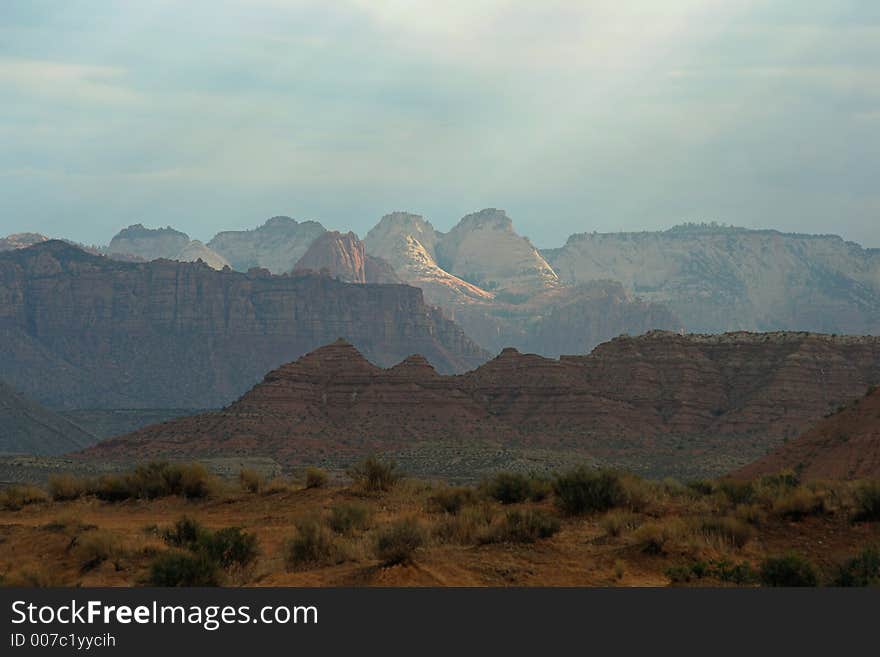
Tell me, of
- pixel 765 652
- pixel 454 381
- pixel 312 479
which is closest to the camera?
pixel 765 652

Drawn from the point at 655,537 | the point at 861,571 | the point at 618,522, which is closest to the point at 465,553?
the point at 655,537

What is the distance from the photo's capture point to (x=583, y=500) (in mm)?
30812

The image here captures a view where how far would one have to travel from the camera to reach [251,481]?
40.8m

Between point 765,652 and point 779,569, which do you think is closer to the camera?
point 765,652

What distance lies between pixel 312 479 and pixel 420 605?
22.3 meters

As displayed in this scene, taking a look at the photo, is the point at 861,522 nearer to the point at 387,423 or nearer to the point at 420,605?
the point at 420,605

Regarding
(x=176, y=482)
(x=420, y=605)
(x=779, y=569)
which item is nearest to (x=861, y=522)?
(x=779, y=569)

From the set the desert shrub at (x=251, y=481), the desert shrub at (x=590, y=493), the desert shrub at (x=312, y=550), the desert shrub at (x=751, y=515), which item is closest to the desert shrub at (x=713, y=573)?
the desert shrub at (x=751, y=515)

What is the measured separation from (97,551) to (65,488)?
16.5 metres

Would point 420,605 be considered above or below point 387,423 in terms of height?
above

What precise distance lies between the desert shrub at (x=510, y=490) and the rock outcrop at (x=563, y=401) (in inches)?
3809

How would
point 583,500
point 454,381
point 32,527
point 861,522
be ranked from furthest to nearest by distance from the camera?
point 454,381 < point 32,527 < point 583,500 < point 861,522

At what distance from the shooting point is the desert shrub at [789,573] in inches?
832

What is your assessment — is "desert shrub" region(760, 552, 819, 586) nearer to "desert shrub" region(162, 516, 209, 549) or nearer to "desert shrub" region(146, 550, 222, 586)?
"desert shrub" region(146, 550, 222, 586)
